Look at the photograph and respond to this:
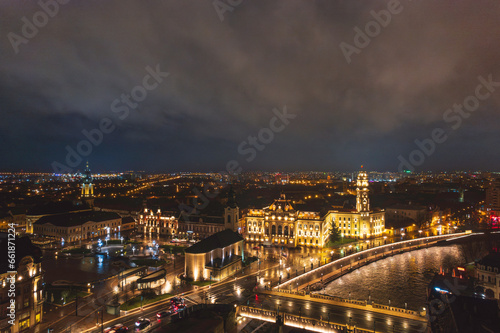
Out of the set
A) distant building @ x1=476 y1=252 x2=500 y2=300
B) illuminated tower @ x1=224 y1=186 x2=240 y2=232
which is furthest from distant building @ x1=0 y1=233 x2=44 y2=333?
distant building @ x1=476 y1=252 x2=500 y2=300

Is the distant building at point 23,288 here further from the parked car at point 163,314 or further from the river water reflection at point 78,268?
the river water reflection at point 78,268

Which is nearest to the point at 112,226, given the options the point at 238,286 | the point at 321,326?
the point at 238,286

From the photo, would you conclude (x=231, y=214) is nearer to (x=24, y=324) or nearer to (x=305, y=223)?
(x=305, y=223)

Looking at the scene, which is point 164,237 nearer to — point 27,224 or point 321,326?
point 27,224

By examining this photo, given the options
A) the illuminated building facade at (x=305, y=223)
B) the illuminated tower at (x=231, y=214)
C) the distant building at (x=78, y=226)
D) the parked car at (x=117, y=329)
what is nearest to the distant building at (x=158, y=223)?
the distant building at (x=78, y=226)

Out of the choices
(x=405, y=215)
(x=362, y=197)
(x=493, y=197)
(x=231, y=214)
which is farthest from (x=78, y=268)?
(x=493, y=197)

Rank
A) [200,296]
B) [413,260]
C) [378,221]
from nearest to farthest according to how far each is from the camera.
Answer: [200,296]
[413,260]
[378,221]
